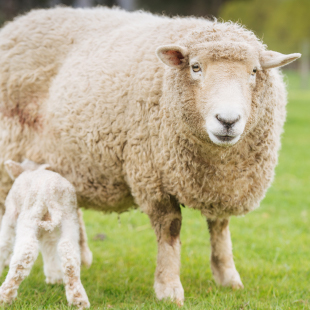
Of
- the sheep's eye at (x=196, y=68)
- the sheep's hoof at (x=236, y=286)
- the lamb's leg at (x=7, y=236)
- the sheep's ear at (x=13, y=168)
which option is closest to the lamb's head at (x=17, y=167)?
the sheep's ear at (x=13, y=168)

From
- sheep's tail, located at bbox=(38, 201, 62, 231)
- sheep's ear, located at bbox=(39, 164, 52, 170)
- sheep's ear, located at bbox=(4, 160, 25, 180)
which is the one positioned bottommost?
sheep's tail, located at bbox=(38, 201, 62, 231)

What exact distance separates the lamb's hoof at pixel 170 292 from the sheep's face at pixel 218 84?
3.93ft

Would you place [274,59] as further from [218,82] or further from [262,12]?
[262,12]

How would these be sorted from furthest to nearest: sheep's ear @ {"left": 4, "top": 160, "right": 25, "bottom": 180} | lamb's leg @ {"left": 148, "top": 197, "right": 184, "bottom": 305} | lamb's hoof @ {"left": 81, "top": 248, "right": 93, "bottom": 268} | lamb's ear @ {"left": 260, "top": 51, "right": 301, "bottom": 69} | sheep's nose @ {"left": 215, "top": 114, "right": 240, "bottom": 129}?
lamb's hoof @ {"left": 81, "top": 248, "right": 93, "bottom": 268}, sheep's ear @ {"left": 4, "top": 160, "right": 25, "bottom": 180}, lamb's leg @ {"left": 148, "top": 197, "right": 184, "bottom": 305}, lamb's ear @ {"left": 260, "top": 51, "right": 301, "bottom": 69}, sheep's nose @ {"left": 215, "top": 114, "right": 240, "bottom": 129}

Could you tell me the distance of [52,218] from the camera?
3.59m

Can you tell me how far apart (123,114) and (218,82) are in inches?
39.5

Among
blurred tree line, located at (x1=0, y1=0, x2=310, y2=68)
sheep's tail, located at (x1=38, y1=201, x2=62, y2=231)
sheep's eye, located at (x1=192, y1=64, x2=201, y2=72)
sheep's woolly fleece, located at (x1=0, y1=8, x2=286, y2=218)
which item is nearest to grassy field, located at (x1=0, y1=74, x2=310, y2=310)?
sheep's tail, located at (x1=38, y1=201, x2=62, y2=231)

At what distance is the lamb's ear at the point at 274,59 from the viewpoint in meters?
3.31

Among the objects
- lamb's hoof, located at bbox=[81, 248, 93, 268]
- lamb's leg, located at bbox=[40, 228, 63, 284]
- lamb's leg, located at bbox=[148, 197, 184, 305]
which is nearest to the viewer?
lamb's leg, located at bbox=[148, 197, 184, 305]

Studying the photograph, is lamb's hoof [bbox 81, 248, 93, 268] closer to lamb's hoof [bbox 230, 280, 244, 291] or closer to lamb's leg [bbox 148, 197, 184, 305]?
lamb's leg [bbox 148, 197, 184, 305]

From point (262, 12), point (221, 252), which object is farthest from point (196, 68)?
point (262, 12)

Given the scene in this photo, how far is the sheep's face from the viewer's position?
308 centimetres

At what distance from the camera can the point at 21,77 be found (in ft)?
14.8

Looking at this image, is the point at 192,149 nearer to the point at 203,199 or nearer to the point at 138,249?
the point at 203,199
